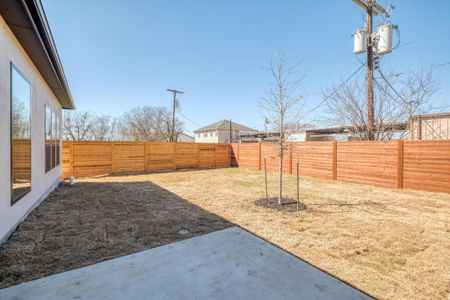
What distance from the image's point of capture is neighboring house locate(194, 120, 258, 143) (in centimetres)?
3597

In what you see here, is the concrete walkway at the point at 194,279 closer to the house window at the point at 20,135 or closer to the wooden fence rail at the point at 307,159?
the house window at the point at 20,135

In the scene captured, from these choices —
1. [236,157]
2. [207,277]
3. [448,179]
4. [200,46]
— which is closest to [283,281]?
[207,277]

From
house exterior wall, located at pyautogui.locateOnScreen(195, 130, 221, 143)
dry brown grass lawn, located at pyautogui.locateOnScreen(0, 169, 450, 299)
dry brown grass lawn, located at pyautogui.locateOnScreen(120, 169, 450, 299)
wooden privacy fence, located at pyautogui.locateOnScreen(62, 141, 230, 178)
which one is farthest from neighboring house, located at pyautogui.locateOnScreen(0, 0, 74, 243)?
house exterior wall, located at pyautogui.locateOnScreen(195, 130, 221, 143)

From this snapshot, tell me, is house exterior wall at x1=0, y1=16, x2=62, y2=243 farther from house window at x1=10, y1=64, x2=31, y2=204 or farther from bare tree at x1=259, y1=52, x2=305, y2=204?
bare tree at x1=259, y1=52, x2=305, y2=204

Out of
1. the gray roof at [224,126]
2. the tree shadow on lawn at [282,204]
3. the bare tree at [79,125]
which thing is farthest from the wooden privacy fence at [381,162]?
the gray roof at [224,126]

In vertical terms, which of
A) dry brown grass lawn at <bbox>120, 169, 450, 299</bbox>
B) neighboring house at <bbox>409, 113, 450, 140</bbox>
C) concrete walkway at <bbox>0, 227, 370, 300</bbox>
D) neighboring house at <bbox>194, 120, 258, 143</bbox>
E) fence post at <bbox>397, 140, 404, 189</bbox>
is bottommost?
dry brown grass lawn at <bbox>120, 169, 450, 299</bbox>

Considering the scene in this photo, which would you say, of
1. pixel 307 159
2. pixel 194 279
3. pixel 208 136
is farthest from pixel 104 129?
pixel 194 279

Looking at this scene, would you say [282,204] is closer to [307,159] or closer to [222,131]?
[307,159]

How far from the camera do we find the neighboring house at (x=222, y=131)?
3597 centimetres

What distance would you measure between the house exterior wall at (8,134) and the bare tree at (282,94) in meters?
4.77

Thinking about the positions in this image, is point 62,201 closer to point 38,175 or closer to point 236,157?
point 38,175

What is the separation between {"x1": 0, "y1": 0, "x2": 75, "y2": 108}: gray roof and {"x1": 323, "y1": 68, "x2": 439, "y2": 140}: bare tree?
10.5 meters

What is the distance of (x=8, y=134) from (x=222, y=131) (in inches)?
1316

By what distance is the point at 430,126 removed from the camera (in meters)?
9.00
